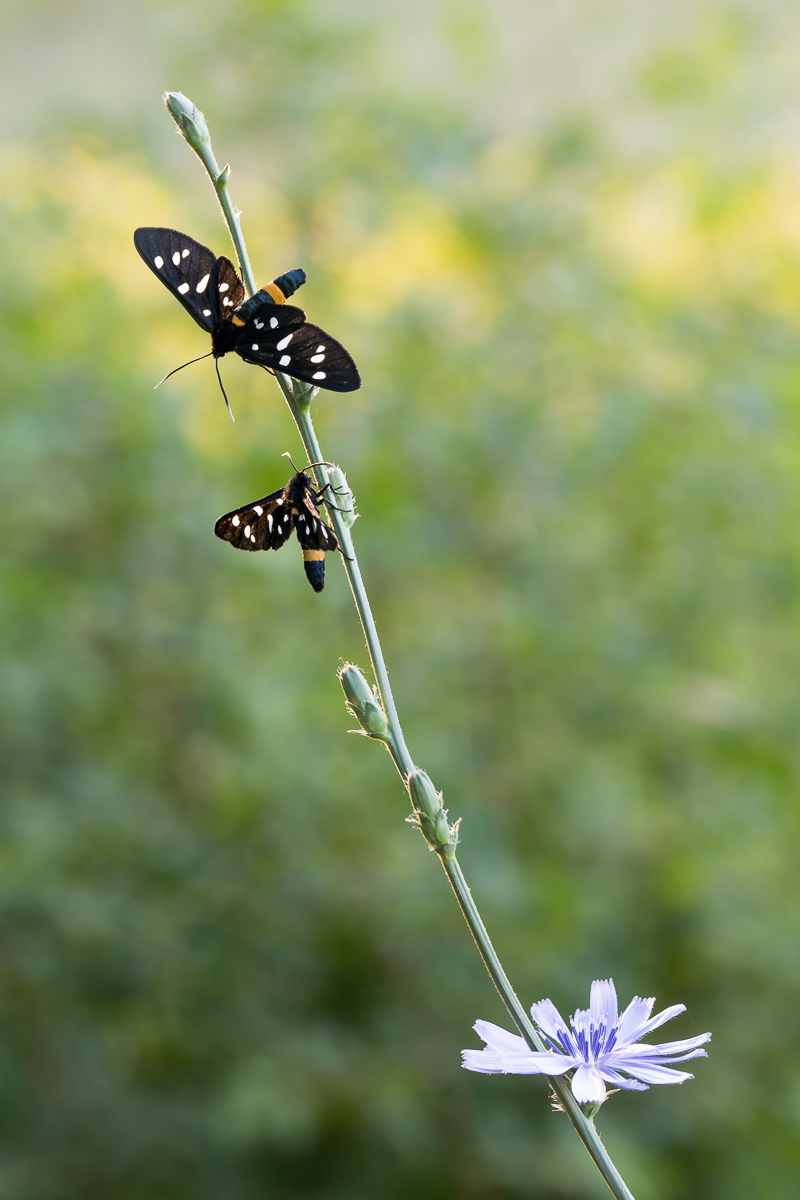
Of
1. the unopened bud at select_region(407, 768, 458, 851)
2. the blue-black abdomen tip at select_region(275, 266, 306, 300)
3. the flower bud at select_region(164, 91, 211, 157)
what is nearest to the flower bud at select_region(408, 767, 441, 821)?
the unopened bud at select_region(407, 768, 458, 851)

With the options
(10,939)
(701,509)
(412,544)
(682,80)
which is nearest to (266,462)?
(412,544)

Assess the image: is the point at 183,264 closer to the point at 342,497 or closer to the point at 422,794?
the point at 342,497

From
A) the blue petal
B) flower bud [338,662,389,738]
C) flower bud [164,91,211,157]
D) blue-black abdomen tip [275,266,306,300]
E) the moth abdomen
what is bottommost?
the blue petal

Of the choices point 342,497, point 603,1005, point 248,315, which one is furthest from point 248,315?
point 603,1005

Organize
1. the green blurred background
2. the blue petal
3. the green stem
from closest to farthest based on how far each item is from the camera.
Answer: the green stem < the blue petal < the green blurred background

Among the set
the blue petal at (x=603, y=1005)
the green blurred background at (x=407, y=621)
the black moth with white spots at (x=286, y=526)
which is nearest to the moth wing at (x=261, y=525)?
the black moth with white spots at (x=286, y=526)

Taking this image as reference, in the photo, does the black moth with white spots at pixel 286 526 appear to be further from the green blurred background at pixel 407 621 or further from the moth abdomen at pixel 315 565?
the green blurred background at pixel 407 621

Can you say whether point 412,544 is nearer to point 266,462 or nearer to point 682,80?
point 266,462

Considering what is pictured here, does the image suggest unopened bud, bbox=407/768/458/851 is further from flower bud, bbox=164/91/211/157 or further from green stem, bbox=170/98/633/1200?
flower bud, bbox=164/91/211/157
